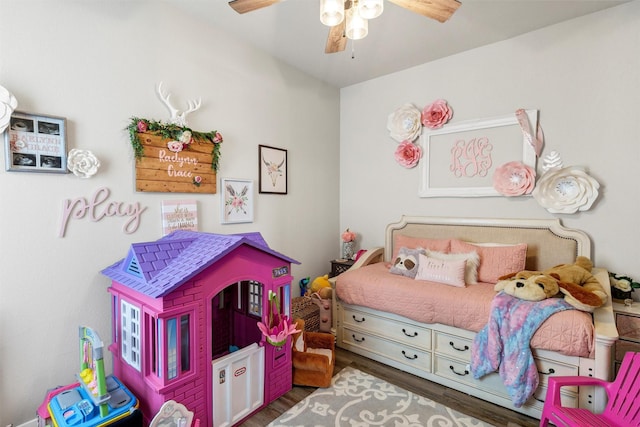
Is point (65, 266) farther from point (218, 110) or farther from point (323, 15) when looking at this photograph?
point (323, 15)

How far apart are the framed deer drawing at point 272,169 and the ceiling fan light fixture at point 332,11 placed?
153 cm

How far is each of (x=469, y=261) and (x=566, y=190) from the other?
0.95 metres

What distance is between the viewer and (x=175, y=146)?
7.34ft

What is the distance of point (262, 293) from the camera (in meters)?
2.09

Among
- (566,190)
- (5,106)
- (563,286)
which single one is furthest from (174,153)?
(566,190)

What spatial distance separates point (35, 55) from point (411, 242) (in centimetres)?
306

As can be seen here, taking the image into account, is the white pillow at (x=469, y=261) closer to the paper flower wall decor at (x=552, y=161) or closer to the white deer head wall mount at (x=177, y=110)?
the paper flower wall decor at (x=552, y=161)

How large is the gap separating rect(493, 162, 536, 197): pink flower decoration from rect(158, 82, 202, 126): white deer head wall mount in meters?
2.62

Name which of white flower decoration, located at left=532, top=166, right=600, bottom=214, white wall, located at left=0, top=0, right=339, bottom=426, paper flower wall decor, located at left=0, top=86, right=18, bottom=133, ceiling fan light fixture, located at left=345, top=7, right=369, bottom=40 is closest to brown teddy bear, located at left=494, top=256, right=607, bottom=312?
white flower decoration, located at left=532, top=166, right=600, bottom=214

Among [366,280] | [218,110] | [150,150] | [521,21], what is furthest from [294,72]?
[366,280]

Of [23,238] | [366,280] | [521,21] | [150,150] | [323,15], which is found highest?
[521,21]

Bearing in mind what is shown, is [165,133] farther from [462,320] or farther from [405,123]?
[462,320]

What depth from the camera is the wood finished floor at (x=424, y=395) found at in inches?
76.3

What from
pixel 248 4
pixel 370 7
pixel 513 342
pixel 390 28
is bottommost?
pixel 513 342
